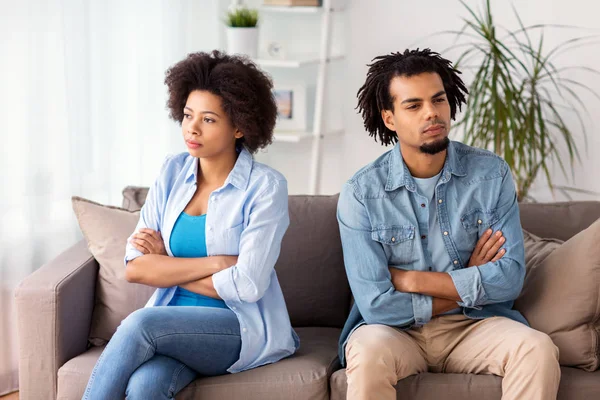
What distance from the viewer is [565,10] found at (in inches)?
150

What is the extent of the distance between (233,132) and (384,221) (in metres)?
A: 0.52

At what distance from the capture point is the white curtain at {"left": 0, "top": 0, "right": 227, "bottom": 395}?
10.2ft

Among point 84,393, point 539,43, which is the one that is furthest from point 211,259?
point 539,43

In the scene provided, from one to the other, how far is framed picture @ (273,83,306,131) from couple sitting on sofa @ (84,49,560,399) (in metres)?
1.66

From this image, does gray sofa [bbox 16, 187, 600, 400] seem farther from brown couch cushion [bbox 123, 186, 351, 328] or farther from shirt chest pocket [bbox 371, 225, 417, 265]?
shirt chest pocket [bbox 371, 225, 417, 265]

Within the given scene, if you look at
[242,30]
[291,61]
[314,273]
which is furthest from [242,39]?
[314,273]

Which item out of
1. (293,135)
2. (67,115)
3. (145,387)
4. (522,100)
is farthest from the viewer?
(293,135)

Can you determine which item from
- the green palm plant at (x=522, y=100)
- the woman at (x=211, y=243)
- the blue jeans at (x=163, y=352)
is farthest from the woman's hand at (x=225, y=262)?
the green palm plant at (x=522, y=100)

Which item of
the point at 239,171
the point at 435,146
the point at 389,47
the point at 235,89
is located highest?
the point at 389,47

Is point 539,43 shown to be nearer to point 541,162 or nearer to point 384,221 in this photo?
point 541,162

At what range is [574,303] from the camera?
239cm

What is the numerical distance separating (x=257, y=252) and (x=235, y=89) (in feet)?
1.57

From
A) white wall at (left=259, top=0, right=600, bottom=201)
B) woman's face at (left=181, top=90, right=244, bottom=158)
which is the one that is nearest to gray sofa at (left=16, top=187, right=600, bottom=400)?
woman's face at (left=181, top=90, right=244, bottom=158)

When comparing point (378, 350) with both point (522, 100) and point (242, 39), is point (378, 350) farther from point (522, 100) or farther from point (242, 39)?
point (242, 39)
